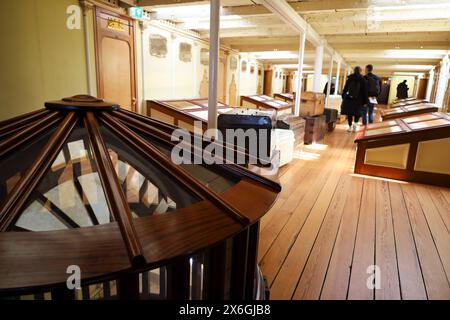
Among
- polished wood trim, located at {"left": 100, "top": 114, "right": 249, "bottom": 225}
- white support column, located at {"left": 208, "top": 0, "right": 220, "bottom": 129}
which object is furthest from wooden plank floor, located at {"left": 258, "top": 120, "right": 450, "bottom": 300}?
white support column, located at {"left": 208, "top": 0, "right": 220, "bottom": 129}

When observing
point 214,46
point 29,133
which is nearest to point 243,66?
point 214,46

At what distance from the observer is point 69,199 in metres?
2.91

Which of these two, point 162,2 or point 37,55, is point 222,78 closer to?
point 162,2

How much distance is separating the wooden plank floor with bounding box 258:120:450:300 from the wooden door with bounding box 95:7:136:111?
3414 mm

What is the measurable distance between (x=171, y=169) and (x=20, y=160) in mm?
597

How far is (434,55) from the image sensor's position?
37.0 feet

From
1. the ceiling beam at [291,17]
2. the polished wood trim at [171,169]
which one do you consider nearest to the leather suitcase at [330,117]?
the ceiling beam at [291,17]

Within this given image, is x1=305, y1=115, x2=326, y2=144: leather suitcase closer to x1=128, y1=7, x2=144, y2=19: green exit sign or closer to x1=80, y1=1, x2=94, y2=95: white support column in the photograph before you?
x1=128, y1=7, x2=144, y2=19: green exit sign

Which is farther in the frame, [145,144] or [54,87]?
[54,87]

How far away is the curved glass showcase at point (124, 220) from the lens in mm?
686

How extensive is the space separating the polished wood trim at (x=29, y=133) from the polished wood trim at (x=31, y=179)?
0.25ft
